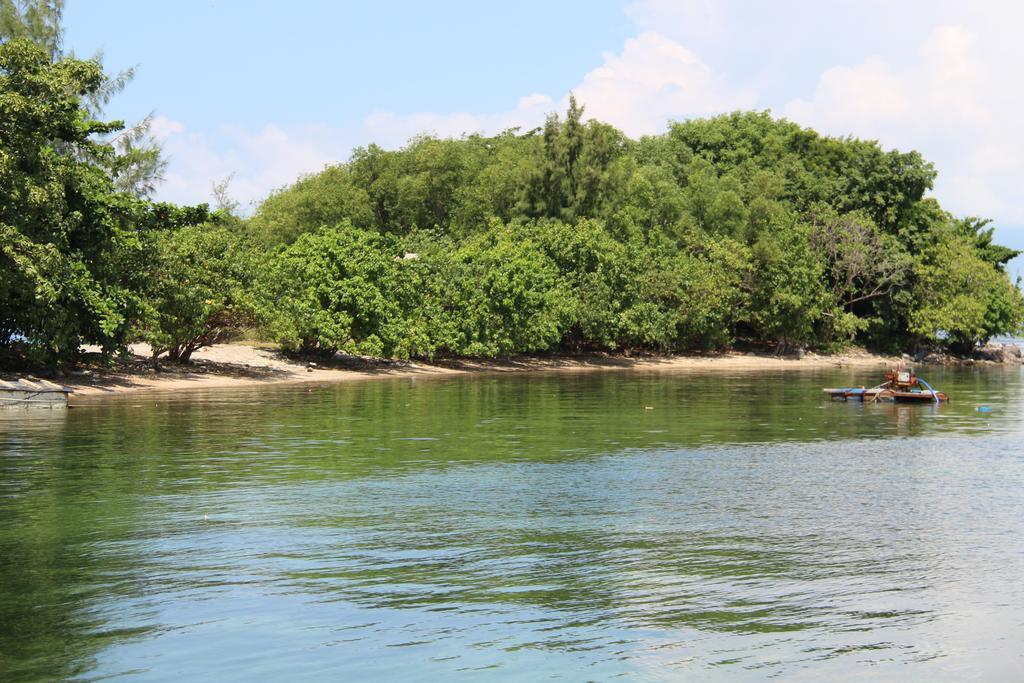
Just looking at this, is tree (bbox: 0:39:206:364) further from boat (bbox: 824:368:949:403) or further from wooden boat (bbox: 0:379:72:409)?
boat (bbox: 824:368:949:403)

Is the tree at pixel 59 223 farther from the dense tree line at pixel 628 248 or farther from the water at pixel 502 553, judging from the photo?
the dense tree line at pixel 628 248

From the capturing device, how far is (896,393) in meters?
45.5

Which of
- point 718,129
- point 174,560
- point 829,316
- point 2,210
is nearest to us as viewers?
point 174,560

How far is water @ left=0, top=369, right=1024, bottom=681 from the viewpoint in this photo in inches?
472

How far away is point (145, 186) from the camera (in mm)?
64938

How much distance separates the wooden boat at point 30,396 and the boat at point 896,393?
30.0m

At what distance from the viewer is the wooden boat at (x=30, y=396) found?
36156 mm

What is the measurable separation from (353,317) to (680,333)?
29.3 metres

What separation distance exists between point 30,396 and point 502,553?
25.0m

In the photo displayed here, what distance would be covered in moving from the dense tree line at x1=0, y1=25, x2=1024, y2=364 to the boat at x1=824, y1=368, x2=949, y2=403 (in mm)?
21878

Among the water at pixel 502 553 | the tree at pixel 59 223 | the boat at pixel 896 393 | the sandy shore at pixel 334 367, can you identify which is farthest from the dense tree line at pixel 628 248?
the water at pixel 502 553

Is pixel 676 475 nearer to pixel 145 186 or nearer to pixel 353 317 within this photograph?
pixel 353 317

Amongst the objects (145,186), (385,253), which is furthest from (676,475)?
(145,186)

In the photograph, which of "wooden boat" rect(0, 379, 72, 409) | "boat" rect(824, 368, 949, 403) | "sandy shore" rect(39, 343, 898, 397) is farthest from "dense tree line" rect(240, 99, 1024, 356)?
"boat" rect(824, 368, 949, 403)
